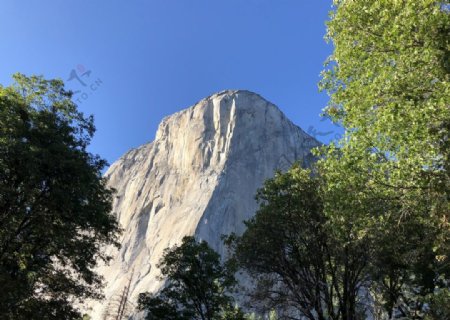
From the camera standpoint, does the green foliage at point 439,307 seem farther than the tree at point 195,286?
No

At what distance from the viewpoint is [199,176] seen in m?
104

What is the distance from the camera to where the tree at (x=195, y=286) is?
25.1m

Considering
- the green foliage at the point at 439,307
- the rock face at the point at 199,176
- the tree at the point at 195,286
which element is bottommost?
the green foliage at the point at 439,307

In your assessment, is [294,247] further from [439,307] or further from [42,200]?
[42,200]

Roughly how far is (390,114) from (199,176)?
9272 centimetres

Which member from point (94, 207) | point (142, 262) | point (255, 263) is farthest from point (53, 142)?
point (142, 262)

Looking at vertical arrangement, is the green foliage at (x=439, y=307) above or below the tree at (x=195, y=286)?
below

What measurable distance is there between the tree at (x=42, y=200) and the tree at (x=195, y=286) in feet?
18.8

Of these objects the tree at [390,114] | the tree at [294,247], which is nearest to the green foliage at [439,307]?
the tree at [390,114]

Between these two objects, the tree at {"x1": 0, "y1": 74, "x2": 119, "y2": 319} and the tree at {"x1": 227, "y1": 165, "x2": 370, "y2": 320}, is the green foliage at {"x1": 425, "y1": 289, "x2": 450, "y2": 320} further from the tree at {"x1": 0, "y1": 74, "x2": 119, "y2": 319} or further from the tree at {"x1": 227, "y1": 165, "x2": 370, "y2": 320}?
the tree at {"x1": 0, "y1": 74, "x2": 119, "y2": 319}

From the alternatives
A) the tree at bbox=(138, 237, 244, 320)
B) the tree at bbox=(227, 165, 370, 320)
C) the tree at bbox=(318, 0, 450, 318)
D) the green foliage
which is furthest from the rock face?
the tree at bbox=(318, 0, 450, 318)

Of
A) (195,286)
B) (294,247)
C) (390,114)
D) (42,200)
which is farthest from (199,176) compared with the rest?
(390,114)

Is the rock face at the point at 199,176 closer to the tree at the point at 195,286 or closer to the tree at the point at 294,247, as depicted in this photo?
the tree at the point at 195,286

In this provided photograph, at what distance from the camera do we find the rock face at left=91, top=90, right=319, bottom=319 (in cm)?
9069
